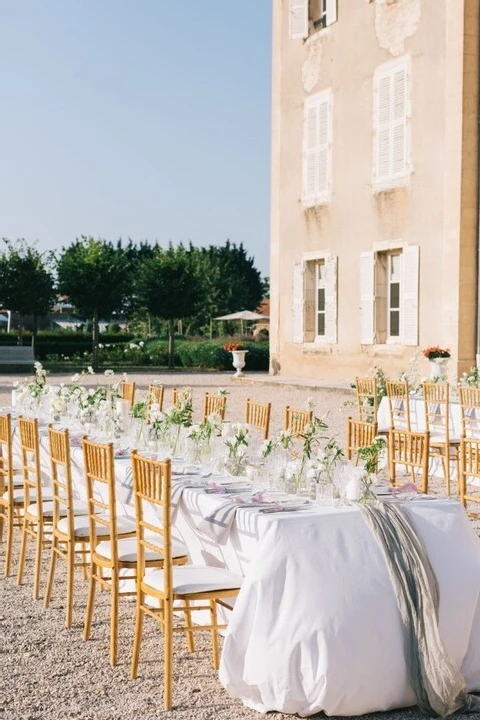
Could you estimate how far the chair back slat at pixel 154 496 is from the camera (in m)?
4.18

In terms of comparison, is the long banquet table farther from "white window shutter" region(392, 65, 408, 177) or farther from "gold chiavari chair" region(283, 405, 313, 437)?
"white window shutter" region(392, 65, 408, 177)

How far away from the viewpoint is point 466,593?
4.13 metres

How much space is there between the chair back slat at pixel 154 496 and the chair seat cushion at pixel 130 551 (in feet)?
0.30

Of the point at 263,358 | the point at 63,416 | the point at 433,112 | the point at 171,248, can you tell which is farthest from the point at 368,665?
the point at 171,248

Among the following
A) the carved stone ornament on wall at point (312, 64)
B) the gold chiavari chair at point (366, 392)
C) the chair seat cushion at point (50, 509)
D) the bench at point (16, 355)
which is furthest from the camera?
the bench at point (16, 355)

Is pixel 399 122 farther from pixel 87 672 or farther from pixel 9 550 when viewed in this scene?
pixel 87 672

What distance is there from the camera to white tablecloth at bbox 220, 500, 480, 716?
387 cm

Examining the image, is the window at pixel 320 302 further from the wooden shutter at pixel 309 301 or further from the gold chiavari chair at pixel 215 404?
the gold chiavari chair at pixel 215 404

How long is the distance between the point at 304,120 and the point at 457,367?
6616 millimetres

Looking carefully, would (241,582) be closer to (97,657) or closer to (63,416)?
(97,657)

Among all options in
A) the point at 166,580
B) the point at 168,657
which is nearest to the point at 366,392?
the point at 166,580

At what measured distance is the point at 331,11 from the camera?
19828mm

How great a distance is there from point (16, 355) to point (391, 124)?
40.6 feet

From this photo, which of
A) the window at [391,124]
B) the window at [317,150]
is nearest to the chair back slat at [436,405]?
the window at [391,124]
